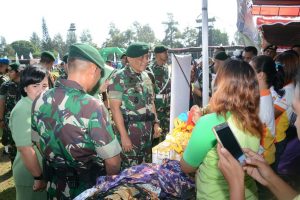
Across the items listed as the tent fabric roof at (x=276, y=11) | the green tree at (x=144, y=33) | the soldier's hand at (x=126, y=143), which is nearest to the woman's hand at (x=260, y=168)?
the soldier's hand at (x=126, y=143)

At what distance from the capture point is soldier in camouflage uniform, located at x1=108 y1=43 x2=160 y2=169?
3646 mm

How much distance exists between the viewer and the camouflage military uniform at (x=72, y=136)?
2020mm

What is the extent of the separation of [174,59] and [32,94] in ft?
7.91

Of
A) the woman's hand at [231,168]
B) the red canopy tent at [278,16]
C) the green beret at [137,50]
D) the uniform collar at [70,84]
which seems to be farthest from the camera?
the red canopy tent at [278,16]

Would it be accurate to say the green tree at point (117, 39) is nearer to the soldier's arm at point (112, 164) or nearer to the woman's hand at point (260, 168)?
the soldier's arm at point (112, 164)

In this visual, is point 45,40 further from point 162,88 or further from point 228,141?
point 228,141

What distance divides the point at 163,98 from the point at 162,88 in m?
0.50

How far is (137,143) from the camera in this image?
3.81 m

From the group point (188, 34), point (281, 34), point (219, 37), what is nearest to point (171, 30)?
point (188, 34)

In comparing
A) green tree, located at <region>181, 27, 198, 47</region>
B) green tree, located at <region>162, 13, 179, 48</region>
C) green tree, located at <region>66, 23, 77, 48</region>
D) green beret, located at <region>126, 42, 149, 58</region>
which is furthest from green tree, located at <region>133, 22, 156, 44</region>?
green beret, located at <region>126, 42, 149, 58</region>

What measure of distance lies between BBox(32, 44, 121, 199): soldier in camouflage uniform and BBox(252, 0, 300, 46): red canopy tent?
3086 mm

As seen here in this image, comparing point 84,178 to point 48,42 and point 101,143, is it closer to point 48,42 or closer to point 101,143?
point 101,143

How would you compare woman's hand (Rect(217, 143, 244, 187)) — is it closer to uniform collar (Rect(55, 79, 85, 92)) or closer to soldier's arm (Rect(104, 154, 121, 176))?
soldier's arm (Rect(104, 154, 121, 176))

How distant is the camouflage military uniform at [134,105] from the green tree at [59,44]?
10112cm
